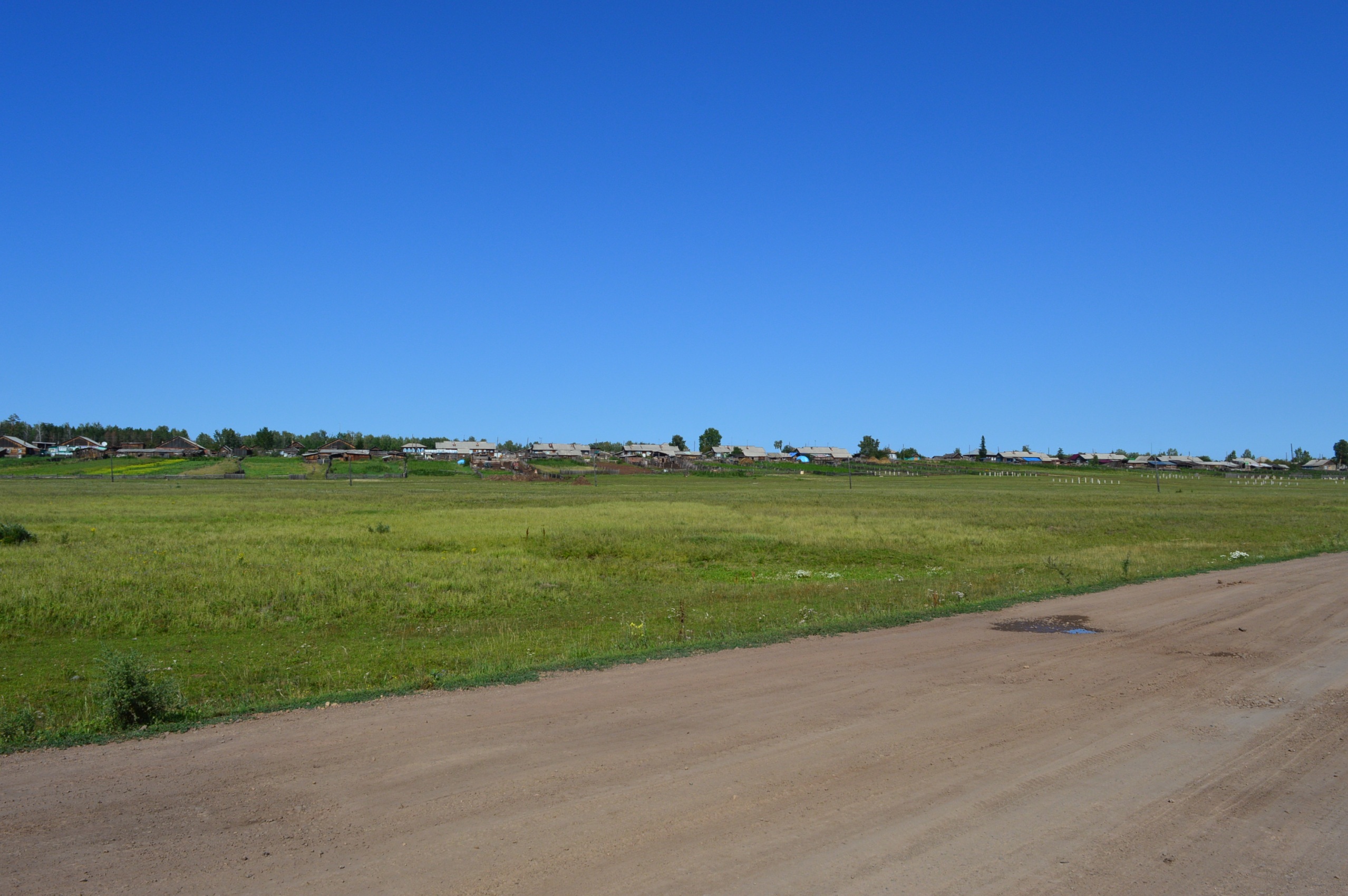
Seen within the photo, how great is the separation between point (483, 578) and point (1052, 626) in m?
15.3

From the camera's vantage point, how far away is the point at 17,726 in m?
9.35

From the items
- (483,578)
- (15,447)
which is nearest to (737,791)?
(483,578)

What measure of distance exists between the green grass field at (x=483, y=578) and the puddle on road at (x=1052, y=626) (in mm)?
1690

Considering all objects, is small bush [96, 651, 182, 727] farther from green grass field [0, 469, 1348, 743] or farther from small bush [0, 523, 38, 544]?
small bush [0, 523, 38, 544]

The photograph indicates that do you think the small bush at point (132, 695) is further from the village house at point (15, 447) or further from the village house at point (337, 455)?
the village house at point (15, 447)

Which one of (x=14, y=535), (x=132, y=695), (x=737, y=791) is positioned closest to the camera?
(x=737, y=791)

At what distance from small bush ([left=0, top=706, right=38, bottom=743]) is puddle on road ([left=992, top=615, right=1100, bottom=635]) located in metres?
14.0

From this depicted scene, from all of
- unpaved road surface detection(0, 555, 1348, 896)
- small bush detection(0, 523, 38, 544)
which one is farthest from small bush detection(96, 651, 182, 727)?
small bush detection(0, 523, 38, 544)

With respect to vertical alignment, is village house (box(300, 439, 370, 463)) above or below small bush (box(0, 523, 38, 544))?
above

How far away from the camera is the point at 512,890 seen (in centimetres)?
575

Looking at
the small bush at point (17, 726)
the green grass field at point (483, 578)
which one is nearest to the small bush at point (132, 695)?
the green grass field at point (483, 578)

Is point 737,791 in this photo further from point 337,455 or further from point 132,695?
point 337,455

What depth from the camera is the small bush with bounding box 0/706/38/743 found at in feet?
29.8

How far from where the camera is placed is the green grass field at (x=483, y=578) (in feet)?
46.9
